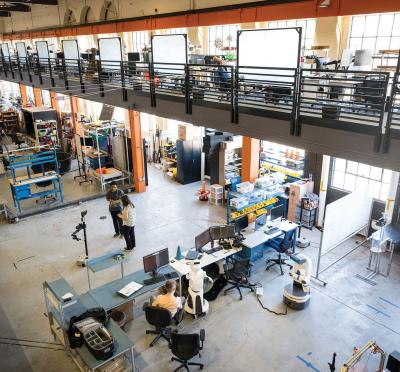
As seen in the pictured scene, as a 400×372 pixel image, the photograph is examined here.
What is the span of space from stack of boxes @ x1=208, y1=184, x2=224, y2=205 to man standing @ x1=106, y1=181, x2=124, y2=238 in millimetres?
3815

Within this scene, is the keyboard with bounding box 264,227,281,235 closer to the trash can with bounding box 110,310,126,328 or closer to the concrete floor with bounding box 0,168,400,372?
the concrete floor with bounding box 0,168,400,372

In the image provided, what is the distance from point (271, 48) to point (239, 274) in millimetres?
4868

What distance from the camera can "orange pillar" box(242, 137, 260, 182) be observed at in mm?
11766

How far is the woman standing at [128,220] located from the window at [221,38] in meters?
6.97

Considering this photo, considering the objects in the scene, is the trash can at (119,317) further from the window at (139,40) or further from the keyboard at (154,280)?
the window at (139,40)

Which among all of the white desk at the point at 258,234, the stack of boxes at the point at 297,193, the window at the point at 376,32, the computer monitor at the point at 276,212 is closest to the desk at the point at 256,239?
the white desk at the point at 258,234

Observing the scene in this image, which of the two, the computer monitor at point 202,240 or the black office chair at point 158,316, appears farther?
the computer monitor at point 202,240

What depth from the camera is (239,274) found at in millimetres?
8422

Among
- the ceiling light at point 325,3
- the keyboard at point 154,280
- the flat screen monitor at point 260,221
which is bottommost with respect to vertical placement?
the keyboard at point 154,280

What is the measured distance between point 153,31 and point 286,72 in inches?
425

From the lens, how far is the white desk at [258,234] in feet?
29.5

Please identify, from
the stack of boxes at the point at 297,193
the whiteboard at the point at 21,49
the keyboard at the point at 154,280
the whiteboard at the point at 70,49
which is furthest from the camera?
the whiteboard at the point at 21,49

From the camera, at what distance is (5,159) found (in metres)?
17.0

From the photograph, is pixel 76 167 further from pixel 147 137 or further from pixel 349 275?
pixel 349 275
